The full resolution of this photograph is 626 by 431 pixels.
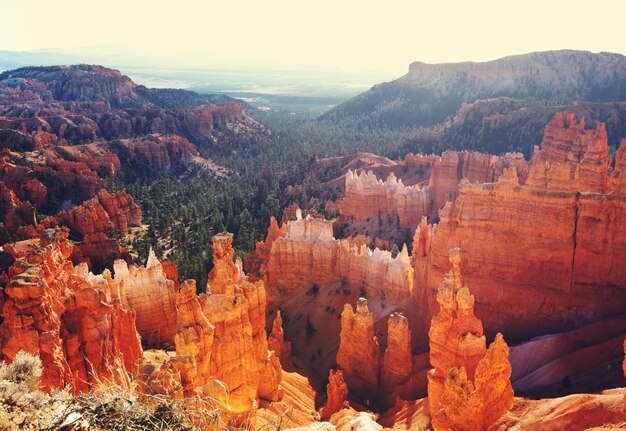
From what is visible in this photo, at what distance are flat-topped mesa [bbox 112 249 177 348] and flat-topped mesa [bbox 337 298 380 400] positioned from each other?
9.21 m

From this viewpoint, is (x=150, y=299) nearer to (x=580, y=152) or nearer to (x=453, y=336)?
(x=453, y=336)

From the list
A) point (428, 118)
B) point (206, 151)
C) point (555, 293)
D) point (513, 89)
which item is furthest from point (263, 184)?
point (513, 89)

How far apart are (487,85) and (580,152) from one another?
120 meters

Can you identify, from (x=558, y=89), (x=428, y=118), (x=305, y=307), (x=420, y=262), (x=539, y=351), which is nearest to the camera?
(x=539, y=351)

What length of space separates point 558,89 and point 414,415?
14344 cm

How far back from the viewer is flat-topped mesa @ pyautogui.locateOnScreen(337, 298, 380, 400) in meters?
26.7

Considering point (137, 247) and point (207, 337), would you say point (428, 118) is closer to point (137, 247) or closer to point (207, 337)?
point (137, 247)

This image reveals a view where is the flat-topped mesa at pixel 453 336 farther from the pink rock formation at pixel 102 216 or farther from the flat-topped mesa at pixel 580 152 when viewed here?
the pink rock formation at pixel 102 216

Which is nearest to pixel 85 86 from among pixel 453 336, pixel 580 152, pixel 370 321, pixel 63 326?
pixel 580 152

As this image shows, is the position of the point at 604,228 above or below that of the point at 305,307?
above

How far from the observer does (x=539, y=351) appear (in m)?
23.5

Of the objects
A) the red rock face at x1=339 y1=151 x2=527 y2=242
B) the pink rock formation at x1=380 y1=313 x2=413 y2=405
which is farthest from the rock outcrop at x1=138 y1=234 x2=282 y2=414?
the red rock face at x1=339 y1=151 x2=527 y2=242

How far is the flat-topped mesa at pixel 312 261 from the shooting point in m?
35.4

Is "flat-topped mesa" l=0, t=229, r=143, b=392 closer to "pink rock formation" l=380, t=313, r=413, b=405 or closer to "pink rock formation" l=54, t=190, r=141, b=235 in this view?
"pink rock formation" l=380, t=313, r=413, b=405
